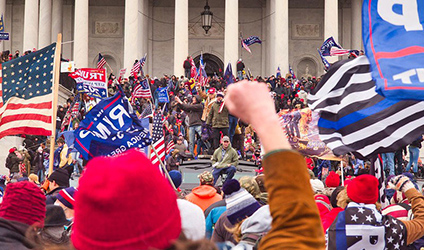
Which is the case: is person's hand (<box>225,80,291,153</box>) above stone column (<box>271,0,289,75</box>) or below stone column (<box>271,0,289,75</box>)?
below

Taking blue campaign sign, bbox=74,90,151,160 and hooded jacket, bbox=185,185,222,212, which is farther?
blue campaign sign, bbox=74,90,151,160

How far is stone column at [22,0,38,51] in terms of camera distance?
128 ft

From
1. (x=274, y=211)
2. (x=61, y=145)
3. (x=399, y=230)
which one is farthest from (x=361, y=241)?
(x=61, y=145)

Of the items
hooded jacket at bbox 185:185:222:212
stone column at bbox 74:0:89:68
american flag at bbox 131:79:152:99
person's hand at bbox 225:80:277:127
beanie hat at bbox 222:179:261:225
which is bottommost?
hooded jacket at bbox 185:185:222:212

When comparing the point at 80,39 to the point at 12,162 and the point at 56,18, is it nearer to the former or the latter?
the point at 56,18

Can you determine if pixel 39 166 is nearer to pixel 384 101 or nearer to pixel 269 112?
pixel 384 101

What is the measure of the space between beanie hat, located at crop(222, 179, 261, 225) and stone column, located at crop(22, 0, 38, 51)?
36531 mm

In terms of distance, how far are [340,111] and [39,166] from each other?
16.0 metres

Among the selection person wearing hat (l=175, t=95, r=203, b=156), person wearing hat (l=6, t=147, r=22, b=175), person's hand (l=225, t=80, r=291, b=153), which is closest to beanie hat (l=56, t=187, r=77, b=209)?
person's hand (l=225, t=80, r=291, b=153)

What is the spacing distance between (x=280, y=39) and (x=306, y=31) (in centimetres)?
811

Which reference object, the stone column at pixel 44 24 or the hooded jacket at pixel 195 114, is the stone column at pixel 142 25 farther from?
the hooded jacket at pixel 195 114

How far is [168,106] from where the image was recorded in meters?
25.3

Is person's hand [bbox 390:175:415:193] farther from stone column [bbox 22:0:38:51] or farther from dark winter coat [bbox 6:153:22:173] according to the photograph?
Result: stone column [bbox 22:0:38:51]

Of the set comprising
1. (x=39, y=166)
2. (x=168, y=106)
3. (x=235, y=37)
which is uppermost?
(x=235, y=37)
